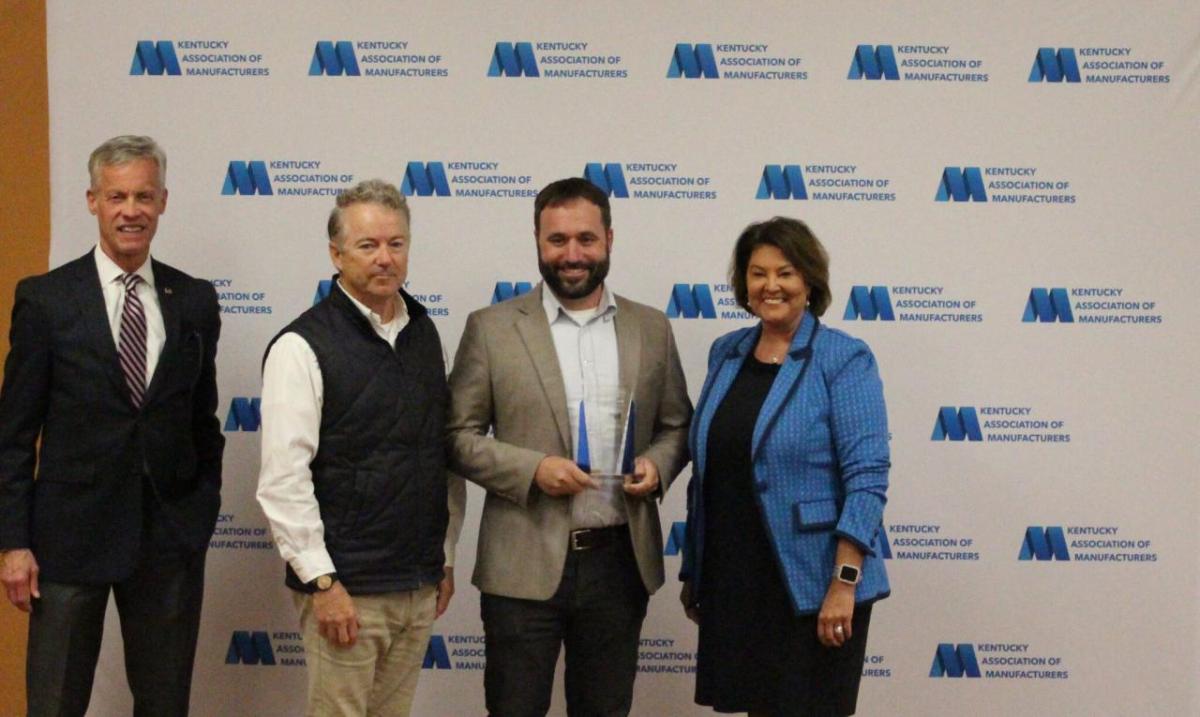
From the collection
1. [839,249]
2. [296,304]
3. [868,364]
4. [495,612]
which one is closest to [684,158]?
[839,249]

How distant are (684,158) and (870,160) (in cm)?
59

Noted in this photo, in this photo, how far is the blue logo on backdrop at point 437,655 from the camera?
3.25 m

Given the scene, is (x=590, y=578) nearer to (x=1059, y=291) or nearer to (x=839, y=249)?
(x=839, y=249)

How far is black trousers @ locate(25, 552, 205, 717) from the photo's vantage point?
232cm

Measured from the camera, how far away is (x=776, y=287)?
2312 mm

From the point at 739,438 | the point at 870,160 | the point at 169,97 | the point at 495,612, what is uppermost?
the point at 169,97

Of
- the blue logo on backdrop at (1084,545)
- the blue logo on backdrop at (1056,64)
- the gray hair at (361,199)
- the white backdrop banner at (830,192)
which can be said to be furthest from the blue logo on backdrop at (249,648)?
the blue logo on backdrop at (1056,64)

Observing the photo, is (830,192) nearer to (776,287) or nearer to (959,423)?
(959,423)

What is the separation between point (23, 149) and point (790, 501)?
2.59 m

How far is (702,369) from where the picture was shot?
321 centimetres

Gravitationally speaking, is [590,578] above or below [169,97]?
below

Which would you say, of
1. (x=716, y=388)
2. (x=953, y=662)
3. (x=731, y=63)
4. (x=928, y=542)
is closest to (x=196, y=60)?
(x=731, y=63)

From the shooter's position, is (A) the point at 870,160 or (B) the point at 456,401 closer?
(B) the point at 456,401

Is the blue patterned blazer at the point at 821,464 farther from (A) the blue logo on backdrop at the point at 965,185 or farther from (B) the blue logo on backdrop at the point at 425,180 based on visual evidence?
(B) the blue logo on backdrop at the point at 425,180
